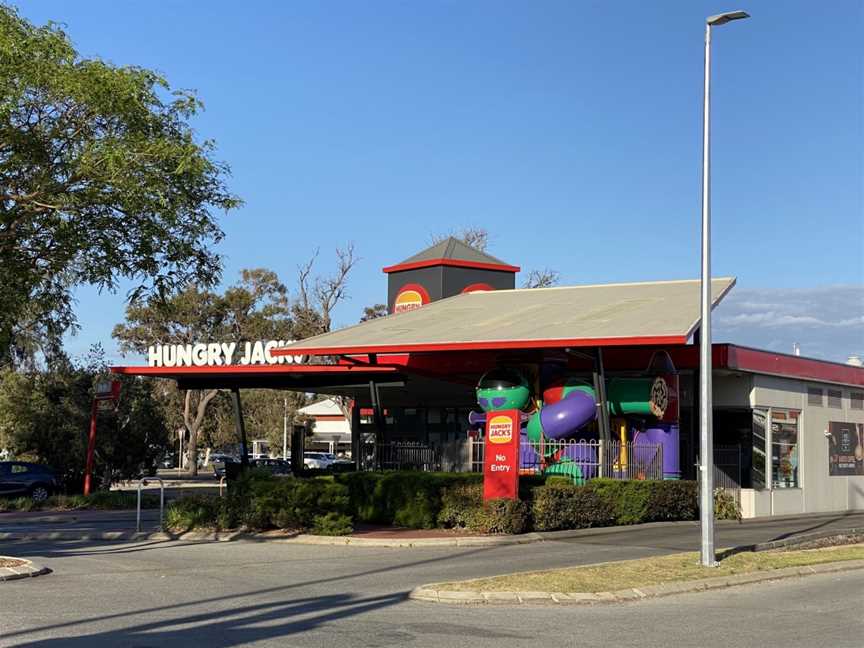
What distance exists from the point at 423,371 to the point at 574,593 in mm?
17527

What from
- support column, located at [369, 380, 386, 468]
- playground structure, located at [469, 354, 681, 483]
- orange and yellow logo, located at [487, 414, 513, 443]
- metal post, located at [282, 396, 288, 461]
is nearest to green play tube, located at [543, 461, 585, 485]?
playground structure, located at [469, 354, 681, 483]

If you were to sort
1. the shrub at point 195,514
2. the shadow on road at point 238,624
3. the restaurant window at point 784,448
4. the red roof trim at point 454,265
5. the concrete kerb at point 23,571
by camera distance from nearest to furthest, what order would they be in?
the shadow on road at point 238,624 < the concrete kerb at point 23,571 < the shrub at point 195,514 < the restaurant window at point 784,448 < the red roof trim at point 454,265

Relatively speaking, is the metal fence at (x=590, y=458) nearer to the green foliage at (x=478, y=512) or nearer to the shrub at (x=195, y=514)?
the green foliage at (x=478, y=512)

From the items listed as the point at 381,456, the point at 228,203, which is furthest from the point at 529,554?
the point at 381,456

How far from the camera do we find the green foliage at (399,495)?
21.5 meters

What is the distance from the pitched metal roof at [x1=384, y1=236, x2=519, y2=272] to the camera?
132ft

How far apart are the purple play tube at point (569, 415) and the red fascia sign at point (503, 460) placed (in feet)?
15.8

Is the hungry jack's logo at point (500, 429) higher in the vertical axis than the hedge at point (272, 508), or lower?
higher

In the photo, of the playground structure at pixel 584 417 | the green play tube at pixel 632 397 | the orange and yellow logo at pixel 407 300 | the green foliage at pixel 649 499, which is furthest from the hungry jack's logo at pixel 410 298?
the green foliage at pixel 649 499

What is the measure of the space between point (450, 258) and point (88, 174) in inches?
959

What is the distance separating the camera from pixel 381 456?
88.2 feet

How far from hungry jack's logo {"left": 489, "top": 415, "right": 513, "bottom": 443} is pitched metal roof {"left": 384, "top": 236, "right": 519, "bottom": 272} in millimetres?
19533

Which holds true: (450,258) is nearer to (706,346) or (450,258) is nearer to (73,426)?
(73,426)

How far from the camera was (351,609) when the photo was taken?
11570mm
